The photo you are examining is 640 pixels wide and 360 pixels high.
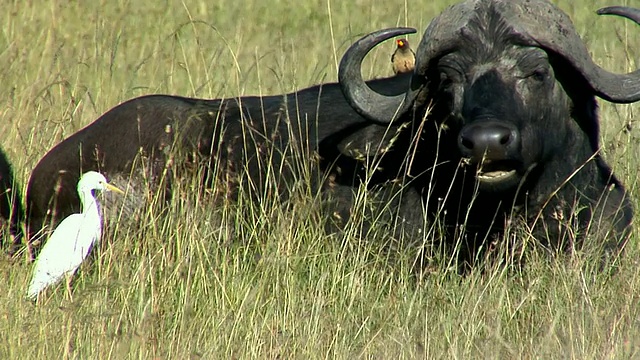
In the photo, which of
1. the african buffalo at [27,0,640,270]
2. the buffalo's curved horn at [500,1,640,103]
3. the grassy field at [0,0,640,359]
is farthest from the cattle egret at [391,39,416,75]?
the buffalo's curved horn at [500,1,640,103]

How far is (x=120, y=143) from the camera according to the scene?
20.2 feet

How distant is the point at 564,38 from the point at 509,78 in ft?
1.08

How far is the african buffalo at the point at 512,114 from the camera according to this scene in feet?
16.0

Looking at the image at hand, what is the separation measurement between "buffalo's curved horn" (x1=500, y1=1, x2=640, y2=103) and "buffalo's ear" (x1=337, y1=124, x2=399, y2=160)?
91 centimetres

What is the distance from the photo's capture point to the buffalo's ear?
560cm

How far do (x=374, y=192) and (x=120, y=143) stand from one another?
1563 millimetres

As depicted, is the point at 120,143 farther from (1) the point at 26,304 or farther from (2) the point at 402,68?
(2) the point at 402,68

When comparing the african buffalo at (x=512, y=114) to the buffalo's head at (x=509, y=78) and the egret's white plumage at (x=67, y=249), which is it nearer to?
the buffalo's head at (x=509, y=78)

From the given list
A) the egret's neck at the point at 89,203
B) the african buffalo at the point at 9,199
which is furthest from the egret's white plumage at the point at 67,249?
the african buffalo at the point at 9,199

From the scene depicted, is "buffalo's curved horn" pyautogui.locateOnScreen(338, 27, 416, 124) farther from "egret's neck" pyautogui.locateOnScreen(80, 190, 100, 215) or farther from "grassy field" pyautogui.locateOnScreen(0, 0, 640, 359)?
"egret's neck" pyautogui.locateOnScreen(80, 190, 100, 215)

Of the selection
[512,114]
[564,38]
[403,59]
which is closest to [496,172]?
[512,114]

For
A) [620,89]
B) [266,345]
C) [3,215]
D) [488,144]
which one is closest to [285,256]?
[266,345]

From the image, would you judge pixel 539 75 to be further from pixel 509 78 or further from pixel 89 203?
pixel 89 203

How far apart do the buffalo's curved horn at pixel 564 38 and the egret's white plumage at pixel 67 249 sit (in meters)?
2.06
